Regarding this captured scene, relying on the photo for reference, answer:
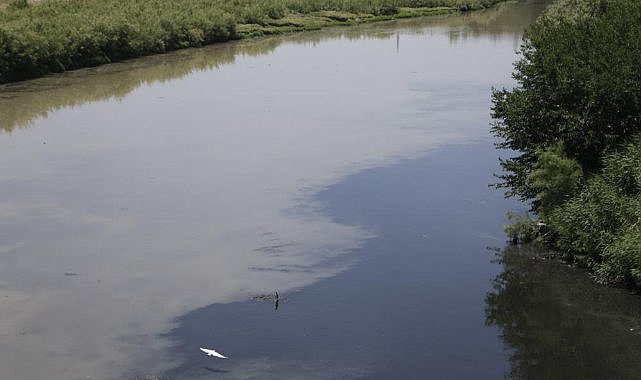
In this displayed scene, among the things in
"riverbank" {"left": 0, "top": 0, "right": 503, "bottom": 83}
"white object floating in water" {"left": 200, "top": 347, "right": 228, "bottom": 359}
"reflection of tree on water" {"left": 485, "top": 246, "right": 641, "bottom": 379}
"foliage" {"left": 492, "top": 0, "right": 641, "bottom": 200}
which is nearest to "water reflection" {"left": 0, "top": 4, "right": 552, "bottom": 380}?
"white object floating in water" {"left": 200, "top": 347, "right": 228, "bottom": 359}

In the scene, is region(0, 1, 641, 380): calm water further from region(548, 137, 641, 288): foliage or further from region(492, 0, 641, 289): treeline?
region(492, 0, 641, 289): treeline

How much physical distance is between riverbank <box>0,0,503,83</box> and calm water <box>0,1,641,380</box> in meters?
7.72

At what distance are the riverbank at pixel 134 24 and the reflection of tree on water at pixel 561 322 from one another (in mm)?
33457

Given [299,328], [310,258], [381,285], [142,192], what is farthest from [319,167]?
[299,328]

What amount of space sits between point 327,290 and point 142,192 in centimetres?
926

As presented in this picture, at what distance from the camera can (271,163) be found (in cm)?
3044

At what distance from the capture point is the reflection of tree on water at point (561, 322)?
16469mm

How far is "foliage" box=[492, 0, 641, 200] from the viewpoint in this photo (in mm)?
21750

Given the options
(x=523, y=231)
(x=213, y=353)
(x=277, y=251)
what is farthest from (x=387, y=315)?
(x=523, y=231)

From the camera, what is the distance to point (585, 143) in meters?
22.2

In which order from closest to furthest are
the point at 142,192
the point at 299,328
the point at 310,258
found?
→ the point at 299,328, the point at 310,258, the point at 142,192

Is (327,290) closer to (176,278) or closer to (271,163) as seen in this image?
(176,278)

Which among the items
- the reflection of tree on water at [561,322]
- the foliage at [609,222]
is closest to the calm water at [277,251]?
the reflection of tree on water at [561,322]

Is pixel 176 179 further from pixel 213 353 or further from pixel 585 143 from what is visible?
pixel 585 143
